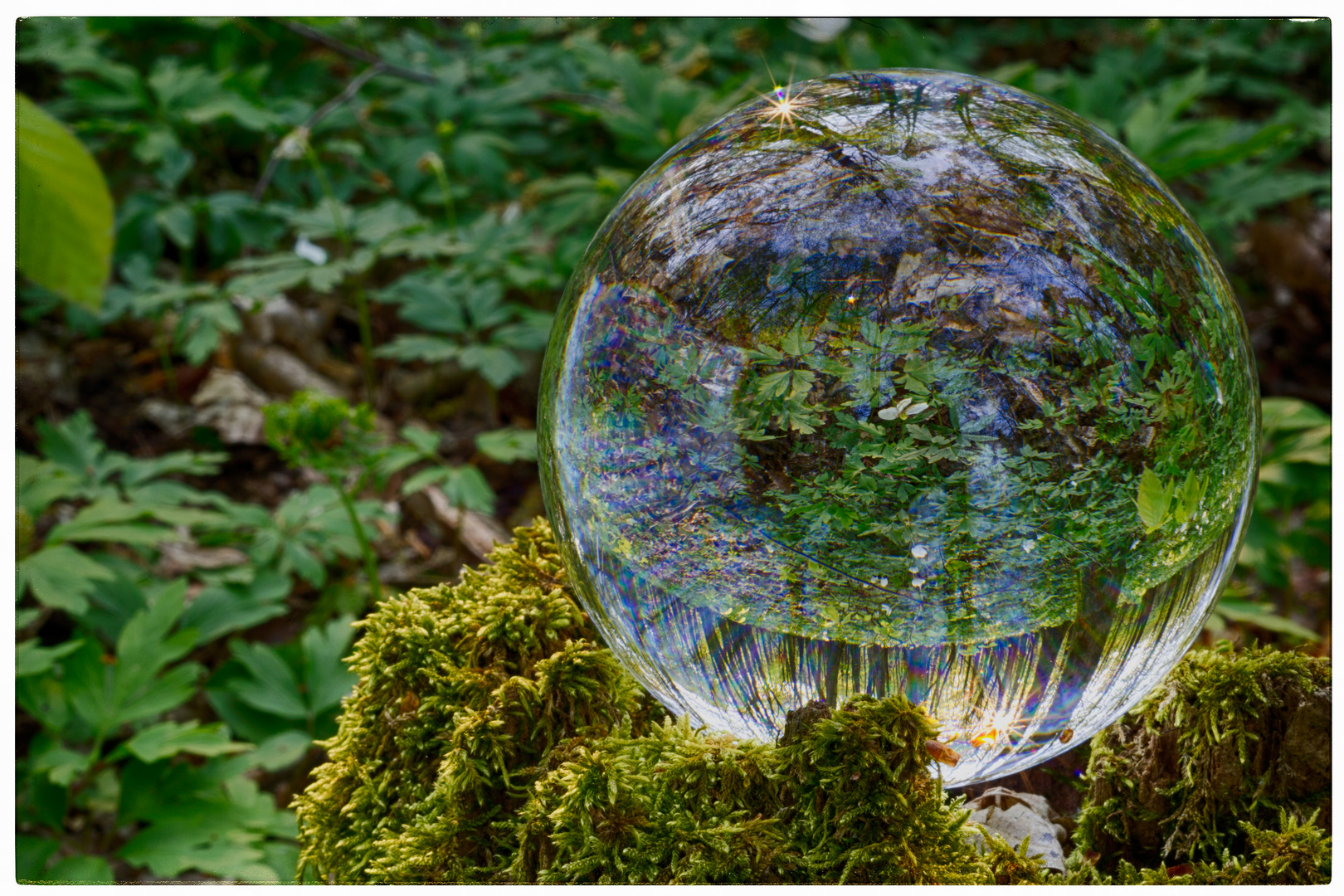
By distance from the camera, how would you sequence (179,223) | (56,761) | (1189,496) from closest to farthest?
(1189,496), (56,761), (179,223)

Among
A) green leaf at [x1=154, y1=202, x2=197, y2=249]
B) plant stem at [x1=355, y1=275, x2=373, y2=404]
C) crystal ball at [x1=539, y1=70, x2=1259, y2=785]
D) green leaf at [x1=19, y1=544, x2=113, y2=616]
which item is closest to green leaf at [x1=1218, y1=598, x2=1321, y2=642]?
crystal ball at [x1=539, y1=70, x2=1259, y2=785]

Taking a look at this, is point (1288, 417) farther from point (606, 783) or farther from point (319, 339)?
point (319, 339)

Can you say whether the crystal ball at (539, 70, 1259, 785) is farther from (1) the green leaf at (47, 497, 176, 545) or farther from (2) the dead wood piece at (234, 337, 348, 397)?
(2) the dead wood piece at (234, 337, 348, 397)

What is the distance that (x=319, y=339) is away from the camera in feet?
17.5

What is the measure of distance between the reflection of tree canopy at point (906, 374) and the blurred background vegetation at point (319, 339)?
1.09 m

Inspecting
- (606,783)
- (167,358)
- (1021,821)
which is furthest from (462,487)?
(167,358)

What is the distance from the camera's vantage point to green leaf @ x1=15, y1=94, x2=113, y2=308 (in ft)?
2.75

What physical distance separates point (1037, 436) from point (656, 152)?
3.16 metres

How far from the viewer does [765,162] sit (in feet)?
4.93

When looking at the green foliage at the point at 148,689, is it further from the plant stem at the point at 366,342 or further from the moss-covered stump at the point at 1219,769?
the moss-covered stump at the point at 1219,769

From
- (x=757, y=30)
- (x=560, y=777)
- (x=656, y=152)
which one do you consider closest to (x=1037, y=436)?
(x=560, y=777)

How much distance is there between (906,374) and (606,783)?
2.43 ft

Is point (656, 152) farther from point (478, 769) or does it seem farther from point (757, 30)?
point (478, 769)

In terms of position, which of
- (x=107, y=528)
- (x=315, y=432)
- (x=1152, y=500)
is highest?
(x=315, y=432)
